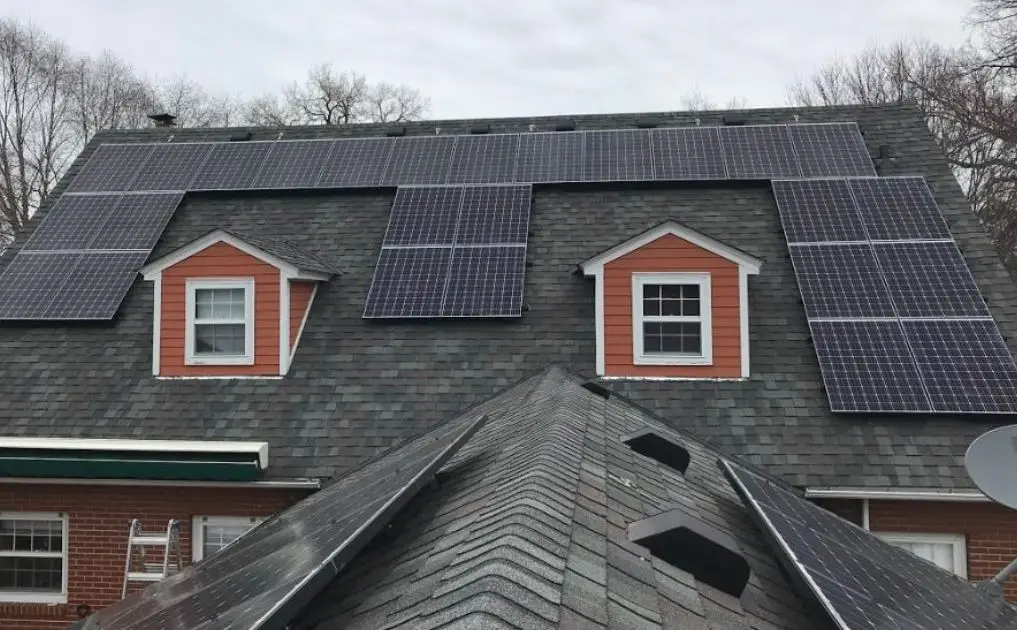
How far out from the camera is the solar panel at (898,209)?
449 inches

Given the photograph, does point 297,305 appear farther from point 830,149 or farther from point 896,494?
point 830,149

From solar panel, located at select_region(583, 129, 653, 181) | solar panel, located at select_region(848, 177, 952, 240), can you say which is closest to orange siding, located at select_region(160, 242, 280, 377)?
solar panel, located at select_region(583, 129, 653, 181)

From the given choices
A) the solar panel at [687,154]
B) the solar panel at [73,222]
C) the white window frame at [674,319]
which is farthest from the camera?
the solar panel at [73,222]

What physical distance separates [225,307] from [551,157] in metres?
5.74

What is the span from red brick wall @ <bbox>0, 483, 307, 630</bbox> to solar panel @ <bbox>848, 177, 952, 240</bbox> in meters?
8.89

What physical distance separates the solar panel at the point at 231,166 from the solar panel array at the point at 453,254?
2.87 m

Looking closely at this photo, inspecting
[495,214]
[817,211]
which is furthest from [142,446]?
[817,211]

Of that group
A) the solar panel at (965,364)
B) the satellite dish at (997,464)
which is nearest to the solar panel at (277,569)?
the satellite dish at (997,464)

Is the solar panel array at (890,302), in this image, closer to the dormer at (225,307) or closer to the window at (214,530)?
the dormer at (225,307)

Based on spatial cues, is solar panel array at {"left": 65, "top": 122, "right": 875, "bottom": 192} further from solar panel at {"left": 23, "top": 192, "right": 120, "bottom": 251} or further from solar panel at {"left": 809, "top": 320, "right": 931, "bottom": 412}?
solar panel at {"left": 809, "top": 320, "right": 931, "bottom": 412}

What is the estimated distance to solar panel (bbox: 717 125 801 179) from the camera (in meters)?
12.7

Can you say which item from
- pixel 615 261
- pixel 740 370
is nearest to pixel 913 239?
Answer: pixel 740 370

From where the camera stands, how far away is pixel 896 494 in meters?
9.03

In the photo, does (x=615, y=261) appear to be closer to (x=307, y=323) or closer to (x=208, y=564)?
(x=307, y=323)
